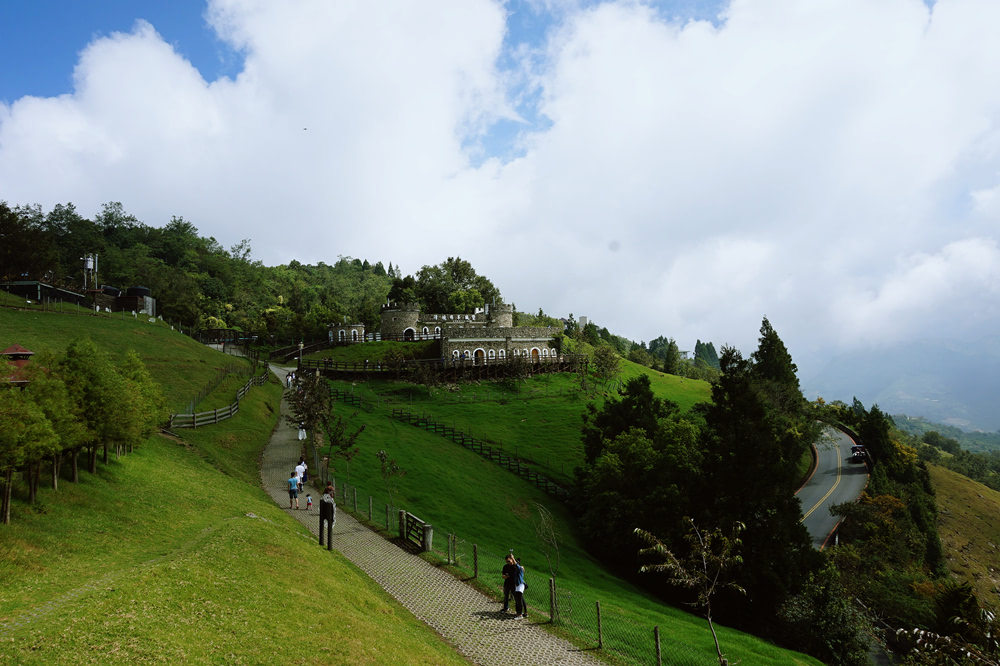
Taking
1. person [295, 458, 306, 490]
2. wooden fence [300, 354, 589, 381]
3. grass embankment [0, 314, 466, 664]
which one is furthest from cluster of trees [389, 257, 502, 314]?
grass embankment [0, 314, 466, 664]

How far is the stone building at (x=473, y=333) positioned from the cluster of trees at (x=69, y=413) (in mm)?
46864

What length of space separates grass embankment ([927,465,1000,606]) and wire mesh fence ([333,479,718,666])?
37291mm

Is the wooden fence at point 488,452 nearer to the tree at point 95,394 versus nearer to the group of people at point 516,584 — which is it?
the group of people at point 516,584

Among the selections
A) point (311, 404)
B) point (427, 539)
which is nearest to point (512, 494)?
point (311, 404)

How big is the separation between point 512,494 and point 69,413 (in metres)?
26.8

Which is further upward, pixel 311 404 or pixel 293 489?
pixel 311 404

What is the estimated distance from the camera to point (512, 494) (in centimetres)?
3784

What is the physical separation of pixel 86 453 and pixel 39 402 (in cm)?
629

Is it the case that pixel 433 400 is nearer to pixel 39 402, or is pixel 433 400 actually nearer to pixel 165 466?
pixel 165 466

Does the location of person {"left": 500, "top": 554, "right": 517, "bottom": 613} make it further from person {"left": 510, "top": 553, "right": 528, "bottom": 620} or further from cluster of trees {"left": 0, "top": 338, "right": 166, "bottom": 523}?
cluster of trees {"left": 0, "top": 338, "right": 166, "bottom": 523}

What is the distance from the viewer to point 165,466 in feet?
78.4

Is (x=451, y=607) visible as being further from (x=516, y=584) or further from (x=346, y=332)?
(x=346, y=332)

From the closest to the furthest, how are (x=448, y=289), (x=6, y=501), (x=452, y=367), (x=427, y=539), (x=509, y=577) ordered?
(x=6, y=501), (x=509, y=577), (x=427, y=539), (x=452, y=367), (x=448, y=289)

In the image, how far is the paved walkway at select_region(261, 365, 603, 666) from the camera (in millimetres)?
13312
